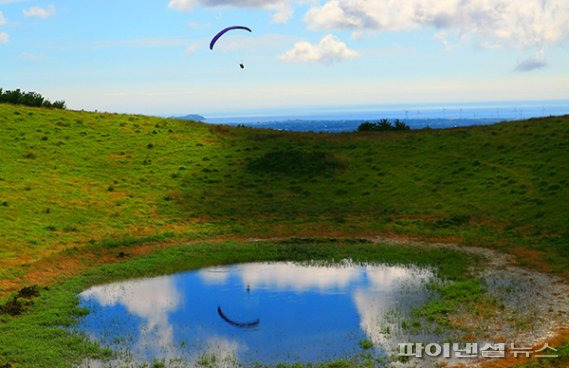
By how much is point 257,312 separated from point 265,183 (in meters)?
29.9

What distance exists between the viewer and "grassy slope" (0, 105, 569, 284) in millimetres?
41125

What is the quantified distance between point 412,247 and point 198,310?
18388 mm

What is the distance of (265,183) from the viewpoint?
5541 centimetres

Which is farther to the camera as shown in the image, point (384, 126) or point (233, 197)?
point (384, 126)

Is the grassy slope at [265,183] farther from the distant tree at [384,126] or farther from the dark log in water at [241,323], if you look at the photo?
the dark log in water at [241,323]

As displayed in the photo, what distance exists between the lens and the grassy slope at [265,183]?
135 ft

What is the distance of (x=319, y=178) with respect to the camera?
56125mm

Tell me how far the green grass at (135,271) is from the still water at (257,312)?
1.13 meters

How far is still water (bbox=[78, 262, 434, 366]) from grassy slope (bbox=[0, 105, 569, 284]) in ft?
28.5

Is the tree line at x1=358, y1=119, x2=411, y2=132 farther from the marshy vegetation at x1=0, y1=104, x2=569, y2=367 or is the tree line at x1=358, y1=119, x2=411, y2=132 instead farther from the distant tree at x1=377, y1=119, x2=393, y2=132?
the marshy vegetation at x1=0, y1=104, x2=569, y2=367

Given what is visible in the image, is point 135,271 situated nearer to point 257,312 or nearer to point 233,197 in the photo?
point 257,312

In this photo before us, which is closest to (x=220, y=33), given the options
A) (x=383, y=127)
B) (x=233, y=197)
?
(x=233, y=197)

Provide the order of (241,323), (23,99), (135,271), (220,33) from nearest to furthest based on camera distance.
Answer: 1. (241,323)
2. (135,271)
3. (220,33)
4. (23,99)

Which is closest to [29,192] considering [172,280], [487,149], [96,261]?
[96,261]
